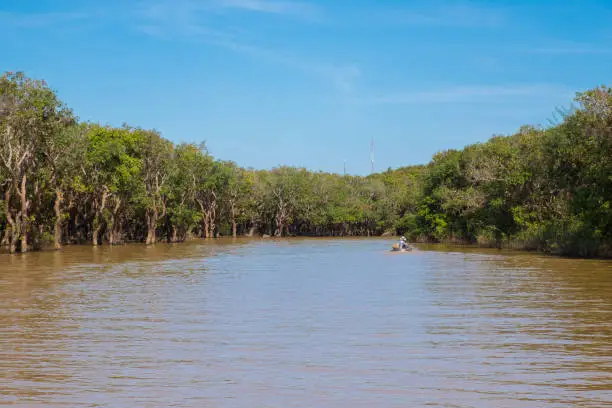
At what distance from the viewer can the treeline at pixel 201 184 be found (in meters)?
46.4

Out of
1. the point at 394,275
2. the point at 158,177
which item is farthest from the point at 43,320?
the point at 158,177

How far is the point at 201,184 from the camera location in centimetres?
10356

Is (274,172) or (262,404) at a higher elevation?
(274,172)

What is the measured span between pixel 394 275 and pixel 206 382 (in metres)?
23.2

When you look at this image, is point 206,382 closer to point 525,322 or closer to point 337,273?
point 525,322

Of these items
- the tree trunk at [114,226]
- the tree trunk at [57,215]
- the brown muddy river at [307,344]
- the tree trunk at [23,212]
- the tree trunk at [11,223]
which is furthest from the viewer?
the tree trunk at [114,226]

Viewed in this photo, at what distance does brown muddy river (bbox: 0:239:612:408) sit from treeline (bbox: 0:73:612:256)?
1867 cm

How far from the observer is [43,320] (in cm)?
1805

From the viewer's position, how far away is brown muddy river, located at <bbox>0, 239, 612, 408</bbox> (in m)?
10.1

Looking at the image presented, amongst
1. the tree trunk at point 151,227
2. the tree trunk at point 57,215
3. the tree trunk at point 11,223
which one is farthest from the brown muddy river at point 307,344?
Answer: the tree trunk at point 151,227

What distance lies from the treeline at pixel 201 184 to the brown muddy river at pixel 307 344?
18672 millimetres

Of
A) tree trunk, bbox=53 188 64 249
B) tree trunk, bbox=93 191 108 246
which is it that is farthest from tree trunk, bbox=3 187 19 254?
tree trunk, bbox=93 191 108 246

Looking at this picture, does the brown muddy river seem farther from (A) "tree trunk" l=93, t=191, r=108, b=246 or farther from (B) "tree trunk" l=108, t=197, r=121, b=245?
(B) "tree trunk" l=108, t=197, r=121, b=245

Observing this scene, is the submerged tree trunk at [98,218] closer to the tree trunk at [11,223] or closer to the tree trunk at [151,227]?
the tree trunk at [151,227]
